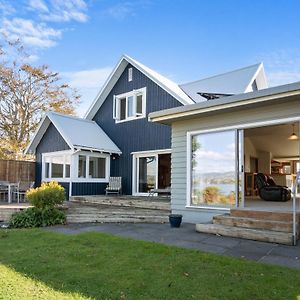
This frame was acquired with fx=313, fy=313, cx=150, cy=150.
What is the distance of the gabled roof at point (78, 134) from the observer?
13.1 metres

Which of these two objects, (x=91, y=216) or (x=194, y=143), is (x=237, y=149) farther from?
Result: (x=91, y=216)

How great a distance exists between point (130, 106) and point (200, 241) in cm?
956

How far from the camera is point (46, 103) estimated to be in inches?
950

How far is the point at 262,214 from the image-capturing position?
685 centimetres

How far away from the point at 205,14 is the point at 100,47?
5.89m

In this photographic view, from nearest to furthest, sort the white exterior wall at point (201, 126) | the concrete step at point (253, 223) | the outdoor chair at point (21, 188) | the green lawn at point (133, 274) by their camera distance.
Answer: the green lawn at point (133, 274)
the concrete step at point (253, 223)
the white exterior wall at point (201, 126)
the outdoor chair at point (21, 188)

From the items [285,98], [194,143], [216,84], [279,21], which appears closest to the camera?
[285,98]

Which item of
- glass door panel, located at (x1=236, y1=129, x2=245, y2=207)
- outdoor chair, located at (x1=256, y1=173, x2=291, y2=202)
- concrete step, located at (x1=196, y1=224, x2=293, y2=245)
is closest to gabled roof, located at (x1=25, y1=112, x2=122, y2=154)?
outdoor chair, located at (x1=256, y1=173, x2=291, y2=202)

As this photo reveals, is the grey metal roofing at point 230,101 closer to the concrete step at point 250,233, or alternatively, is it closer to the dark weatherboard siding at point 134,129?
the concrete step at point 250,233

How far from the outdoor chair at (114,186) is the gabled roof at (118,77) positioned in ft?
13.2

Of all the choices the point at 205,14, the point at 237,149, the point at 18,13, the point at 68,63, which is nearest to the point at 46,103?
the point at 68,63

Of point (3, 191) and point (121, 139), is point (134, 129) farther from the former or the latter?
point (3, 191)

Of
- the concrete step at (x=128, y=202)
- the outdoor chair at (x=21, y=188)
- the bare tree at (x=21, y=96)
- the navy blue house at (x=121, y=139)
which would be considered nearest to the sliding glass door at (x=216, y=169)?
the concrete step at (x=128, y=202)

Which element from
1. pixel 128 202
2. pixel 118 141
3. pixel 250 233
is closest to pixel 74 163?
pixel 118 141
